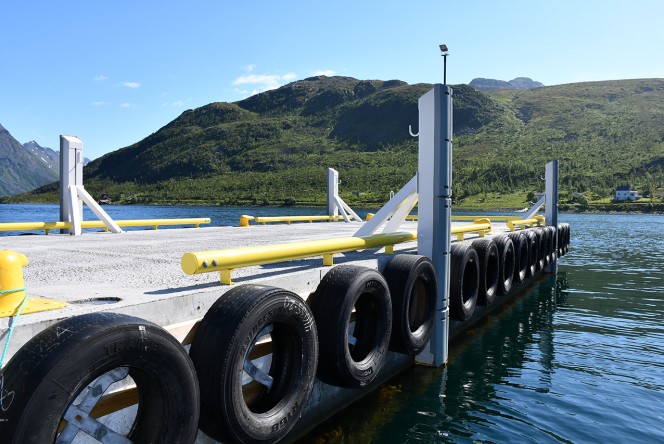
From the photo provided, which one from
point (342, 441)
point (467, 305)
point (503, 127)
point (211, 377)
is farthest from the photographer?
point (503, 127)

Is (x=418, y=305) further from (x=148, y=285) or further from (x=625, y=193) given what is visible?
(x=625, y=193)

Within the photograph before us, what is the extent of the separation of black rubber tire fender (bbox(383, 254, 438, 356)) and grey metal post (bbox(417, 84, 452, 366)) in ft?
0.93

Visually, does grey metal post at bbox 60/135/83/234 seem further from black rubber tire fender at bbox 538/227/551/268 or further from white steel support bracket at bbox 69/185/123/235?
black rubber tire fender at bbox 538/227/551/268

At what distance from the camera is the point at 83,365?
218 centimetres

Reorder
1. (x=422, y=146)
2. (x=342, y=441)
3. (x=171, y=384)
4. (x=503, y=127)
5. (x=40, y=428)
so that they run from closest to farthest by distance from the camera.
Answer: (x=40, y=428)
(x=171, y=384)
(x=342, y=441)
(x=422, y=146)
(x=503, y=127)

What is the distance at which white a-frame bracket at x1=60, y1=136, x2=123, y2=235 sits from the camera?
10.1 metres

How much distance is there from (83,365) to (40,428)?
12.1 inches

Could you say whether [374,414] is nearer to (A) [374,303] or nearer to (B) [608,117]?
(A) [374,303]

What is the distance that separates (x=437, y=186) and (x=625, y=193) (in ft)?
410

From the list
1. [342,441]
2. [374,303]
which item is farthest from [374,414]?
[374,303]

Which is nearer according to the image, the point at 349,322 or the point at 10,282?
the point at 10,282

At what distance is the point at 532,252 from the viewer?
1336cm

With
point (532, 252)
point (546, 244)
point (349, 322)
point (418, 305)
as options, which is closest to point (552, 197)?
point (546, 244)

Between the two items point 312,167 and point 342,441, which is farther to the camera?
point 312,167
